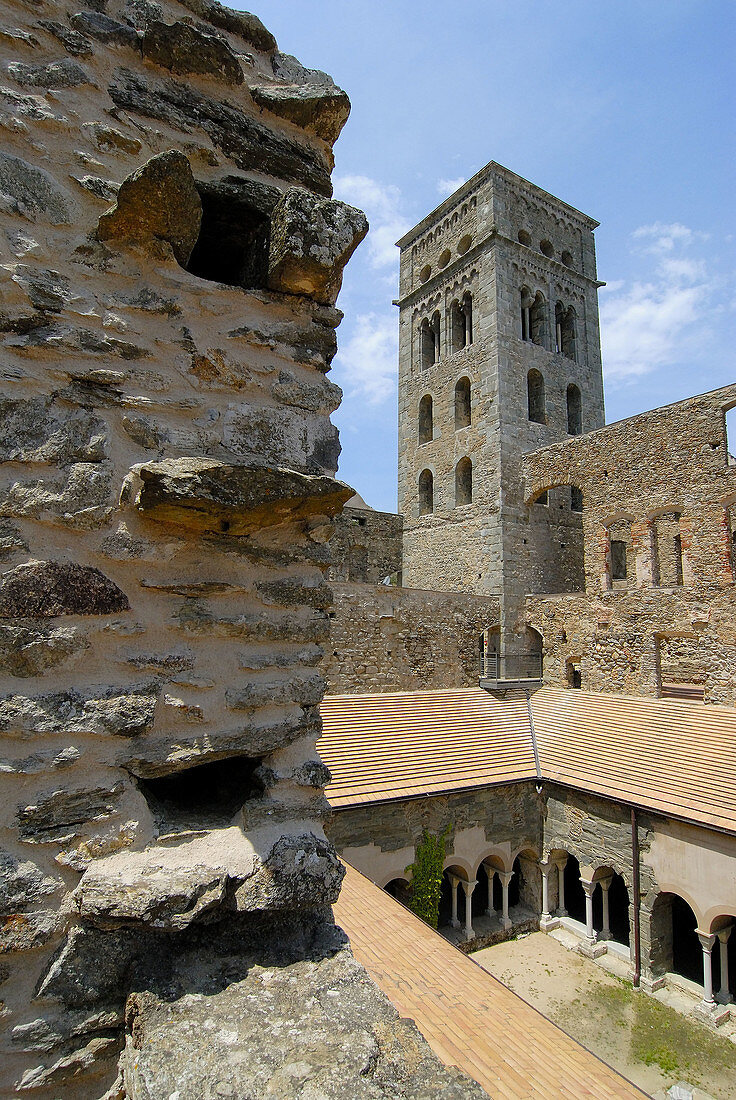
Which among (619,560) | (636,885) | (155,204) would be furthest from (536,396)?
(155,204)

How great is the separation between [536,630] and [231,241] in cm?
1584

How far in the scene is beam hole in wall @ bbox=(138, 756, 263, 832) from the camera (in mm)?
1648

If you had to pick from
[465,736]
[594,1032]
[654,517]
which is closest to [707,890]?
[594,1032]

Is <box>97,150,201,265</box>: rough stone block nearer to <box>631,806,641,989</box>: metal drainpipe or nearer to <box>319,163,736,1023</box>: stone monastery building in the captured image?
<box>319,163,736,1023</box>: stone monastery building

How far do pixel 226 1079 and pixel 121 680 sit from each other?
0.90m

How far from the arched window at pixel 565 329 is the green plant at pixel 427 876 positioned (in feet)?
59.0

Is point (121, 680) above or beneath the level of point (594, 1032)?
above

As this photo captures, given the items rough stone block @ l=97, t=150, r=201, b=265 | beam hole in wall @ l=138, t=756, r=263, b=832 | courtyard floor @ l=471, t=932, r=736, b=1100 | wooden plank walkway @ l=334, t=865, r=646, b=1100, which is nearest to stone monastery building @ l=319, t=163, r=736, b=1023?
courtyard floor @ l=471, t=932, r=736, b=1100

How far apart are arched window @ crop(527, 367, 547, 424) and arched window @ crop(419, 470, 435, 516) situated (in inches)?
155

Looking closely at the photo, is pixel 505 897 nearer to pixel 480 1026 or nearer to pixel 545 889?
pixel 545 889

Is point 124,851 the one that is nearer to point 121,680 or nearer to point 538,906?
point 121,680

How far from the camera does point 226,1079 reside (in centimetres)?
118

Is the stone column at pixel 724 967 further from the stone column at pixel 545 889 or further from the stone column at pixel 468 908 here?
the stone column at pixel 468 908

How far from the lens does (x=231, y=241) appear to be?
223 cm
